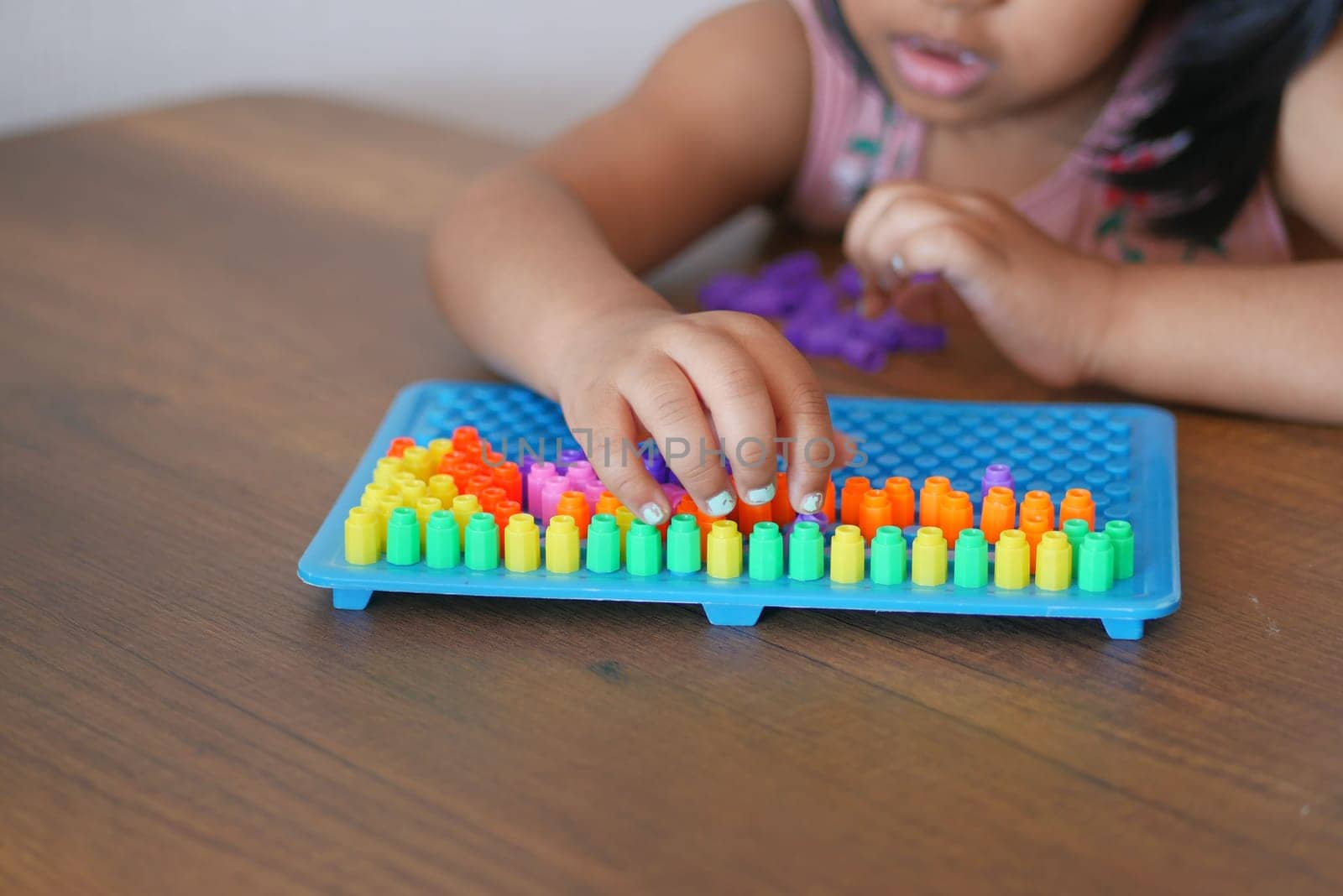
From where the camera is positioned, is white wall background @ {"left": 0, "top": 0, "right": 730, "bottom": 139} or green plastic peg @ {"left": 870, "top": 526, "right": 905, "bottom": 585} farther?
white wall background @ {"left": 0, "top": 0, "right": 730, "bottom": 139}

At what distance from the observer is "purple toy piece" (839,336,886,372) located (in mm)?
852

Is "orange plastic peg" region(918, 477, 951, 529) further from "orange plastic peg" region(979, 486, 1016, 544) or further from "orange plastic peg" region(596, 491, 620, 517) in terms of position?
A: "orange plastic peg" region(596, 491, 620, 517)

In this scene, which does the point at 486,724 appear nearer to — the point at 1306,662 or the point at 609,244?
the point at 1306,662

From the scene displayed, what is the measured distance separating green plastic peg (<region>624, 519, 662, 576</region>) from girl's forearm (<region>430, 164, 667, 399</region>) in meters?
0.17

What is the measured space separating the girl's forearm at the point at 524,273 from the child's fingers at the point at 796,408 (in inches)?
4.2

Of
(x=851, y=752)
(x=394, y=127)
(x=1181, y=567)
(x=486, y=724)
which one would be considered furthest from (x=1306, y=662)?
(x=394, y=127)

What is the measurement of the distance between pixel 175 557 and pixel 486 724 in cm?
19

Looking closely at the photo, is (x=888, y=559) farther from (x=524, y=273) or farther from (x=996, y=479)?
(x=524, y=273)

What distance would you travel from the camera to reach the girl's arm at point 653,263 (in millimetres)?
608

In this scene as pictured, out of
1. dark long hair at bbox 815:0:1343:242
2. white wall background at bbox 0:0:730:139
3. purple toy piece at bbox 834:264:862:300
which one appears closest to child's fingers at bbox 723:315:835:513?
purple toy piece at bbox 834:264:862:300

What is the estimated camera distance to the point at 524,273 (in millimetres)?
802

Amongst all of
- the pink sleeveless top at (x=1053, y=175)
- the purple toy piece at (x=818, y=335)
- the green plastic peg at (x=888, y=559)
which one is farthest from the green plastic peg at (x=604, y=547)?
the pink sleeveless top at (x=1053, y=175)

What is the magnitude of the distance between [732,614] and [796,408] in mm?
96

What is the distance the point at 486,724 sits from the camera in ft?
1.69
